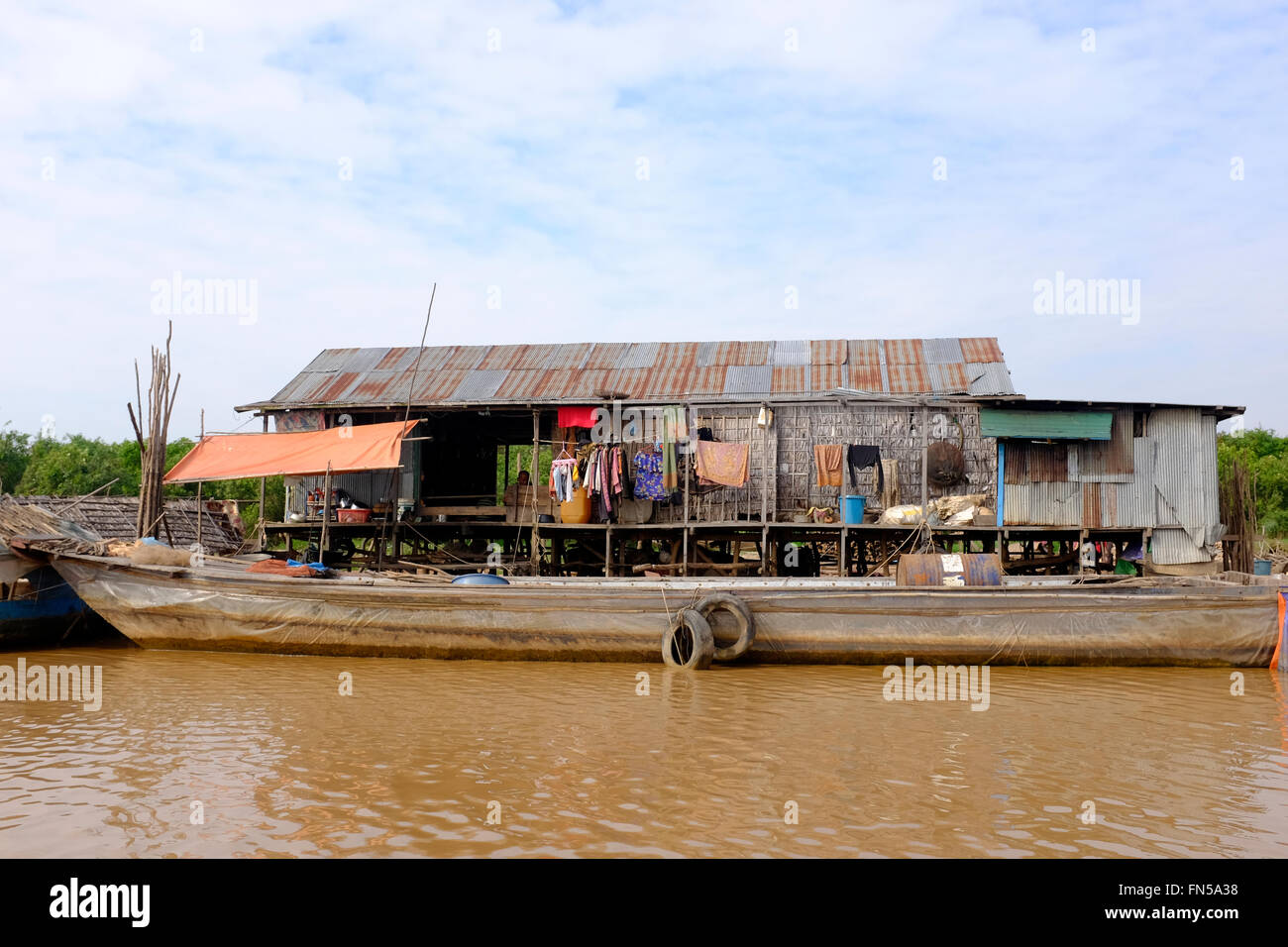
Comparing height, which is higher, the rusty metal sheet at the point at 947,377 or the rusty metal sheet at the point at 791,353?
the rusty metal sheet at the point at 791,353

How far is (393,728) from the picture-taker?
24.5 ft

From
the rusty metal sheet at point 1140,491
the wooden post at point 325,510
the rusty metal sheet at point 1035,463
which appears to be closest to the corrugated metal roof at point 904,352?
the rusty metal sheet at point 1035,463

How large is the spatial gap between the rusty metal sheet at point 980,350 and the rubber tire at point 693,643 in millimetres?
9052

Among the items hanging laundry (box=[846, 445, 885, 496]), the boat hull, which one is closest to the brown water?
the boat hull

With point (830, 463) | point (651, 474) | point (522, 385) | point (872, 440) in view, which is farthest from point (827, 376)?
point (522, 385)

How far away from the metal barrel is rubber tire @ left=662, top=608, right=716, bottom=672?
8.37 feet

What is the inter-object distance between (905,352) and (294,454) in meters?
11.2

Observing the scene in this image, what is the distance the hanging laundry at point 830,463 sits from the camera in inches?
612

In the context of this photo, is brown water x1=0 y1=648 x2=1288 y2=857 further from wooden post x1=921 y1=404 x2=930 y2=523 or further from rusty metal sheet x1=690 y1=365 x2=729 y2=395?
rusty metal sheet x1=690 y1=365 x2=729 y2=395

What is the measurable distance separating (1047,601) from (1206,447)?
21.3 feet

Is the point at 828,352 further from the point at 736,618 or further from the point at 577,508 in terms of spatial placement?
the point at 736,618

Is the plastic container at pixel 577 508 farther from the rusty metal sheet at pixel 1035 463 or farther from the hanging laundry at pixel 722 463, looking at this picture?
the rusty metal sheet at pixel 1035 463
